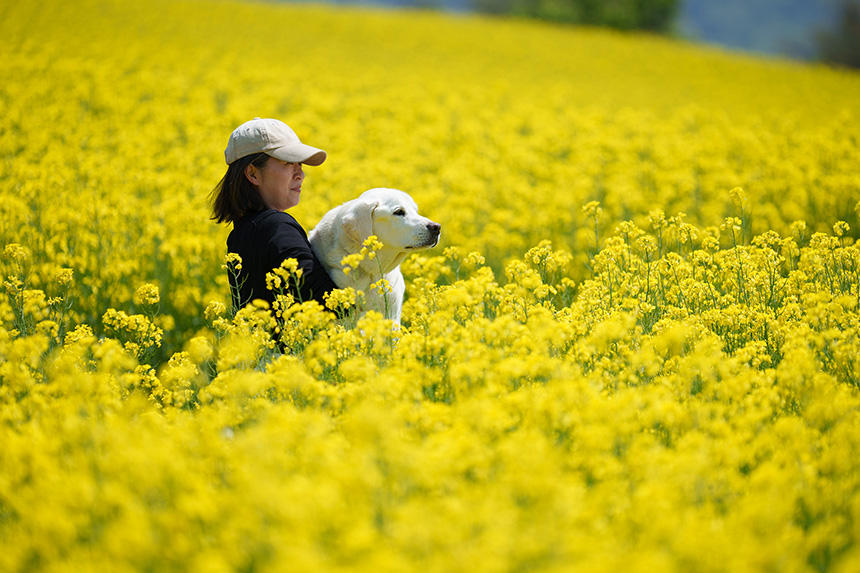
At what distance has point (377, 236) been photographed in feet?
15.7

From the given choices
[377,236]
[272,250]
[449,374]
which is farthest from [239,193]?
[449,374]

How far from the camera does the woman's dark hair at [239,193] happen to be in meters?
4.77

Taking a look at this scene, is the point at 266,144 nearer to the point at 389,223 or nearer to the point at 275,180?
the point at 275,180

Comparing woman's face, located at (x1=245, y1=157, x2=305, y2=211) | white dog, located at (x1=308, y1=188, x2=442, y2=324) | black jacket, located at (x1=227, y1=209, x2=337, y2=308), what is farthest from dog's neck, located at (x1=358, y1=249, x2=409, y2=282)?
woman's face, located at (x1=245, y1=157, x2=305, y2=211)

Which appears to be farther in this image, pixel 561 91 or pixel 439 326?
pixel 561 91

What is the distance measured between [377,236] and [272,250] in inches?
27.7

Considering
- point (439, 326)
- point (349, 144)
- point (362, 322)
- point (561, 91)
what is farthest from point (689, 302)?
point (561, 91)

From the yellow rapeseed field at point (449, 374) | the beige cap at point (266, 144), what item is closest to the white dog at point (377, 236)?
the yellow rapeseed field at point (449, 374)

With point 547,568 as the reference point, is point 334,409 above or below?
below

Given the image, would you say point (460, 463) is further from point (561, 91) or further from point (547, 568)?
point (561, 91)

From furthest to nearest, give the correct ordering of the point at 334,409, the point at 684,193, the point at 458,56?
the point at 458,56 → the point at 684,193 → the point at 334,409

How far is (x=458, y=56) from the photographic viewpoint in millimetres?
32656

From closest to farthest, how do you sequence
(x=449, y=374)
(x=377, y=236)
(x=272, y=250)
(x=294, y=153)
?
(x=449, y=374) → (x=272, y=250) → (x=294, y=153) → (x=377, y=236)

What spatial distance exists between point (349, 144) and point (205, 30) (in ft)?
69.8
